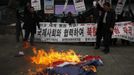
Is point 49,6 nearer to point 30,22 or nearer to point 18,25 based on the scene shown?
point 18,25

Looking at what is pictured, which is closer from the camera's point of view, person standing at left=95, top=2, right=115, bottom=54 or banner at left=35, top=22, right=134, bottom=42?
person standing at left=95, top=2, right=115, bottom=54

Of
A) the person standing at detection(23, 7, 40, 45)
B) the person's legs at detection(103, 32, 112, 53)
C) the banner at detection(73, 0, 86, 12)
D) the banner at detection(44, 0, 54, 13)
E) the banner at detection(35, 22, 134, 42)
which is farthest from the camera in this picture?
the banner at detection(44, 0, 54, 13)

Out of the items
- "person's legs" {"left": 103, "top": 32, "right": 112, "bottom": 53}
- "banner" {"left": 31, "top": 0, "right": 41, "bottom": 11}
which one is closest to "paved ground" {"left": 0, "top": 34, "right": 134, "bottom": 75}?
"person's legs" {"left": 103, "top": 32, "right": 112, "bottom": 53}

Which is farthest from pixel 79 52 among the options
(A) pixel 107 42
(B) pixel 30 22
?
(B) pixel 30 22

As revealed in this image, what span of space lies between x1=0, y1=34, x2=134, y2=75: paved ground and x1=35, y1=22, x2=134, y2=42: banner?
14.5 inches

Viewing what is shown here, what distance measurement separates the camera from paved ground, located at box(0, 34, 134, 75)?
11.6 meters

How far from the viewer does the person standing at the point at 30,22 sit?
53.8 ft

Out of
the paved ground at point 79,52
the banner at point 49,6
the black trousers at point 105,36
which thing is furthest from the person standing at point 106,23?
the banner at point 49,6

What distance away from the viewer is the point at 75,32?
689 inches

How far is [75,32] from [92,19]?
39.2 inches

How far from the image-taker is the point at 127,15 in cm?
1842

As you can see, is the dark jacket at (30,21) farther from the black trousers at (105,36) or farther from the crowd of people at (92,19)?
the black trousers at (105,36)

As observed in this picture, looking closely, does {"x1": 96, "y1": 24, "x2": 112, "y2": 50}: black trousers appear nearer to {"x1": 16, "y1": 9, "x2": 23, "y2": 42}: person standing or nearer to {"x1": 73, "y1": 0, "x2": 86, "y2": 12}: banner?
{"x1": 73, "y1": 0, "x2": 86, "y2": 12}: banner

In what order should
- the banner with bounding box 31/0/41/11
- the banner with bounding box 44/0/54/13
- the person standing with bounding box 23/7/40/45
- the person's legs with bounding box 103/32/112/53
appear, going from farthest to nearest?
the banner with bounding box 44/0/54/13, the banner with bounding box 31/0/41/11, the person standing with bounding box 23/7/40/45, the person's legs with bounding box 103/32/112/53
